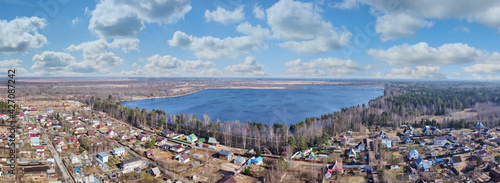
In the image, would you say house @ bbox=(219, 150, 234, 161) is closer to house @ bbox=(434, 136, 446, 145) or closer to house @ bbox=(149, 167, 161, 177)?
house @ bbox=(149, 167, 161, 177)

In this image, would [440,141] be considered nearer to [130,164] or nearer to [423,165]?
[423,165]

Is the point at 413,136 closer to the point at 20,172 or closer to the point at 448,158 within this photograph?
the point at 448,158

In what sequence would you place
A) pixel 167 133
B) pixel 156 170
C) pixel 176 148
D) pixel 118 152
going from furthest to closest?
pixel 167 133 < pixel 176 148 < pixel 118 152 < pixel 156 170

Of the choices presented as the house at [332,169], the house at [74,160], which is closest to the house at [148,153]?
the house at [74,160]

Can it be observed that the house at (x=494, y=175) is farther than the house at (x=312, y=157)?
No

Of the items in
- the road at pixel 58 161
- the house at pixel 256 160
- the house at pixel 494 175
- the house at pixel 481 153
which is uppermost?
the house at pixel 481 153

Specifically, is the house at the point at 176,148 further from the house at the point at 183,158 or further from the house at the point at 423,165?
the house at the point at 423,165

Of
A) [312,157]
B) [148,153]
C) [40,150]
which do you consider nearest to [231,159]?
[312,157]

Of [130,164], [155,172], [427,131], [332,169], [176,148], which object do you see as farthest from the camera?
[427,131]

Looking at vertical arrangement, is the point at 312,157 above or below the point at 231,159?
above
